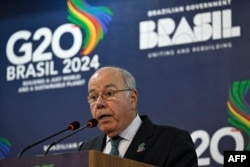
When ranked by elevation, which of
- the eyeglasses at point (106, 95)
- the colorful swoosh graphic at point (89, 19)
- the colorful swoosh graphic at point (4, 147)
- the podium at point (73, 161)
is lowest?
the colorful swoosh graphic at point (4, 147)

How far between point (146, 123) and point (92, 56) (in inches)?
96.3

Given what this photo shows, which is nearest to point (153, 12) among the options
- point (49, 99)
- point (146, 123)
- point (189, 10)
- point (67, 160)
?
point (189, 10)

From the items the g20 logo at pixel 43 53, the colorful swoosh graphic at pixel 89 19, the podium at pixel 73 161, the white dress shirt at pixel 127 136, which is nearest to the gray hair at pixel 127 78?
the white dress shirt at pixel 127 136

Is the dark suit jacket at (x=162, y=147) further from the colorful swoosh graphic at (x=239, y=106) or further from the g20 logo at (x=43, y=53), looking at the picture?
the g20 logo at (x=43, y=53)

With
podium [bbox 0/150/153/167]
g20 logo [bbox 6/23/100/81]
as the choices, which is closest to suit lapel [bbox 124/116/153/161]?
podium [bbox 0/150/153/167]

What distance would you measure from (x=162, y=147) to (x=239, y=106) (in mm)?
1928

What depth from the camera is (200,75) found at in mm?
6648

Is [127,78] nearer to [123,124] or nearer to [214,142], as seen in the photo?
[123,124]

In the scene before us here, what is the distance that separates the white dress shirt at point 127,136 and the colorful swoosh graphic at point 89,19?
7.96 feet

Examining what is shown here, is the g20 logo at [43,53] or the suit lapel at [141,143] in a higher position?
the g20 logo at [43,53]

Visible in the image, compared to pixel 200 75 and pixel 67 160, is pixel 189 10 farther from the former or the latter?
pixel 67 160

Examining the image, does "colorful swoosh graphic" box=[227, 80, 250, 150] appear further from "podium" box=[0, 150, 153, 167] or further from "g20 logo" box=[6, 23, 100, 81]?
"podium" box=[0, 150, 153, 167]

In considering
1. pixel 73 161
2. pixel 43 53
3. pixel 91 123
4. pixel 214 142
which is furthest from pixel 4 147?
pixel 73 161

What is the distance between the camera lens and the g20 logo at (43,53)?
7332mm
